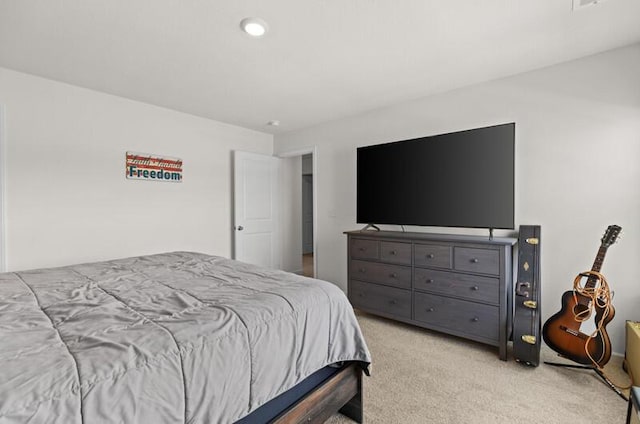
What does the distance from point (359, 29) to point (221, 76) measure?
1.39 meters

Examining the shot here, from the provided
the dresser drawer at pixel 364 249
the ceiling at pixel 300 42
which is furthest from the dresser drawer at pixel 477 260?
the ceiling at pixel 300 42

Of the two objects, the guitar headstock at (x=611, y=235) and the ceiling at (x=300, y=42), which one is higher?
the ceiling at (x=300, y=42)

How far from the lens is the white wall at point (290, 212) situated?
17.2 ft

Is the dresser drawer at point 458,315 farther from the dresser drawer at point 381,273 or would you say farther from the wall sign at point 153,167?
the wall sign at point 153,167

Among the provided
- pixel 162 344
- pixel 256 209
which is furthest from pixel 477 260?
pixel 256 209

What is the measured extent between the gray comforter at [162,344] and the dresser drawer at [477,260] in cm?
140

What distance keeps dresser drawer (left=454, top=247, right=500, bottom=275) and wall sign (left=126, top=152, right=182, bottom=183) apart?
334 cm

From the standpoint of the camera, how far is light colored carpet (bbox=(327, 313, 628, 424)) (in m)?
1.75

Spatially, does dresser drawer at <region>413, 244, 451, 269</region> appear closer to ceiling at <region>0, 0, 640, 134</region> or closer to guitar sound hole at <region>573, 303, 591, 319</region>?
guitar sound hole at <region>573, 303, 591, 319</region>

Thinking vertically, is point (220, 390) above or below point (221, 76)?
below

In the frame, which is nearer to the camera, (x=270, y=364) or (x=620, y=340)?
(x=270, y=364)

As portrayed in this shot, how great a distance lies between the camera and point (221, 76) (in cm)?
279

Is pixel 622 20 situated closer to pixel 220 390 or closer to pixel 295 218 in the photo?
pixel 220 390

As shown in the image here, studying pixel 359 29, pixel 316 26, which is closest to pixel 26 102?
pixel 316 26
